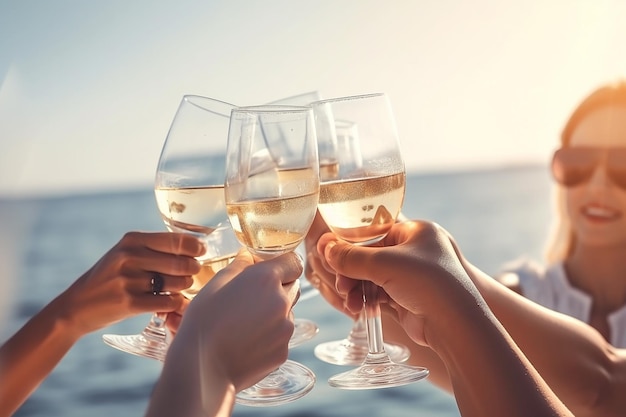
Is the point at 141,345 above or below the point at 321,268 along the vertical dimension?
below

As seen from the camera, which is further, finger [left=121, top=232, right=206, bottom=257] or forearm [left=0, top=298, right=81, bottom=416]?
forearm [left=0, top=298, right=81, bottom=416]

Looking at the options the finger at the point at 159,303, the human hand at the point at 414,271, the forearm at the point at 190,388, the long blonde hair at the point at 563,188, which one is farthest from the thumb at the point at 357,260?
the long blonde hair at the point at 563,188

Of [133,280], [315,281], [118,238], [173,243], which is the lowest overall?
[118,238]

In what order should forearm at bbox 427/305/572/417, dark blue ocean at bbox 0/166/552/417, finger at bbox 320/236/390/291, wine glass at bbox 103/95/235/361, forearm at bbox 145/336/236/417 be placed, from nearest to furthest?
forearm at bbox 145/336/236/417
forearm at bbox 427/305/572/417
finger at bbox 320/236/390/291
wine glass at bbox 103/95/235/361
dark blue ocean at bbox 0/166/552/417

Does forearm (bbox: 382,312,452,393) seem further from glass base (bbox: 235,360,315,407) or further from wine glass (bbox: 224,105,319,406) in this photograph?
wine glass (bbox: 224,105,319,406)

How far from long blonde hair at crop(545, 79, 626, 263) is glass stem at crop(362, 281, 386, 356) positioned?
8.22 feet

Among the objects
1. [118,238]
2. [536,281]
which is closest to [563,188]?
[536,281]

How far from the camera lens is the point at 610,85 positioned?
160 inches

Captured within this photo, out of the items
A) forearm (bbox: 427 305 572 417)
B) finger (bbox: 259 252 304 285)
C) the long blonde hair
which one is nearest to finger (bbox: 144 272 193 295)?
finger (bbox: 259 252 304 285)

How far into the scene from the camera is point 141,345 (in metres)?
2.07

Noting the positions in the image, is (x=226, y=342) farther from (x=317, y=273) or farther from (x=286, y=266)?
(x=317, y=273)

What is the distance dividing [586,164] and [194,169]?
2579 mm

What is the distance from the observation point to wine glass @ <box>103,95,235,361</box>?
192 centimetres

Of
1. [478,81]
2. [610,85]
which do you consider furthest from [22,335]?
[478,81]
